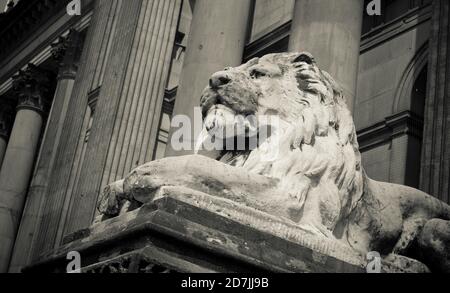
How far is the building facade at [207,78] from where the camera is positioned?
12211mm

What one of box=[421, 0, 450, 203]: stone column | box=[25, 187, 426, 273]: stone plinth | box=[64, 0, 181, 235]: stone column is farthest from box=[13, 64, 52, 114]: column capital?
box=[25, 187, 426, 273]: stone plinth

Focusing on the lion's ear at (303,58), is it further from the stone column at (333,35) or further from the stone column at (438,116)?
the stone column at (438,116)

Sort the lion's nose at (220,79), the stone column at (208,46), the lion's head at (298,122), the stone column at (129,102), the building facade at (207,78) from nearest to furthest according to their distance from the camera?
the lion's head at (298,122)
the lion's nose at (220,79)
the building facade at (207,78)
the stone column at (208,46)
the stone column at (129,102)

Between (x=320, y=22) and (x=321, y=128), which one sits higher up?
(x=320, y=22)

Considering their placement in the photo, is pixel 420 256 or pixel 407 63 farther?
pixel 407 63

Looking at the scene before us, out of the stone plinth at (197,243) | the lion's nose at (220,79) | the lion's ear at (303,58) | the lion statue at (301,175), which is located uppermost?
the lion's ear at (303,58)

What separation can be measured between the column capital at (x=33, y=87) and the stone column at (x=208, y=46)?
1555 cm

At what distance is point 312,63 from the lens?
5449 mm

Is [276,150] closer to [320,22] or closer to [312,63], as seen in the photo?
[312,63]

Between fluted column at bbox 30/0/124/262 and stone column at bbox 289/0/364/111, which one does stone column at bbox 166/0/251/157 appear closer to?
stone column at bbox 289/0/364/111

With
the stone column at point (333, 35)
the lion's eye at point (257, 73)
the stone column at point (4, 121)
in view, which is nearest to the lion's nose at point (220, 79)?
the lion's eye at point (257, 73)

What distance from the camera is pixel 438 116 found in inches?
503

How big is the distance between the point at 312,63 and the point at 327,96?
0.24 m
